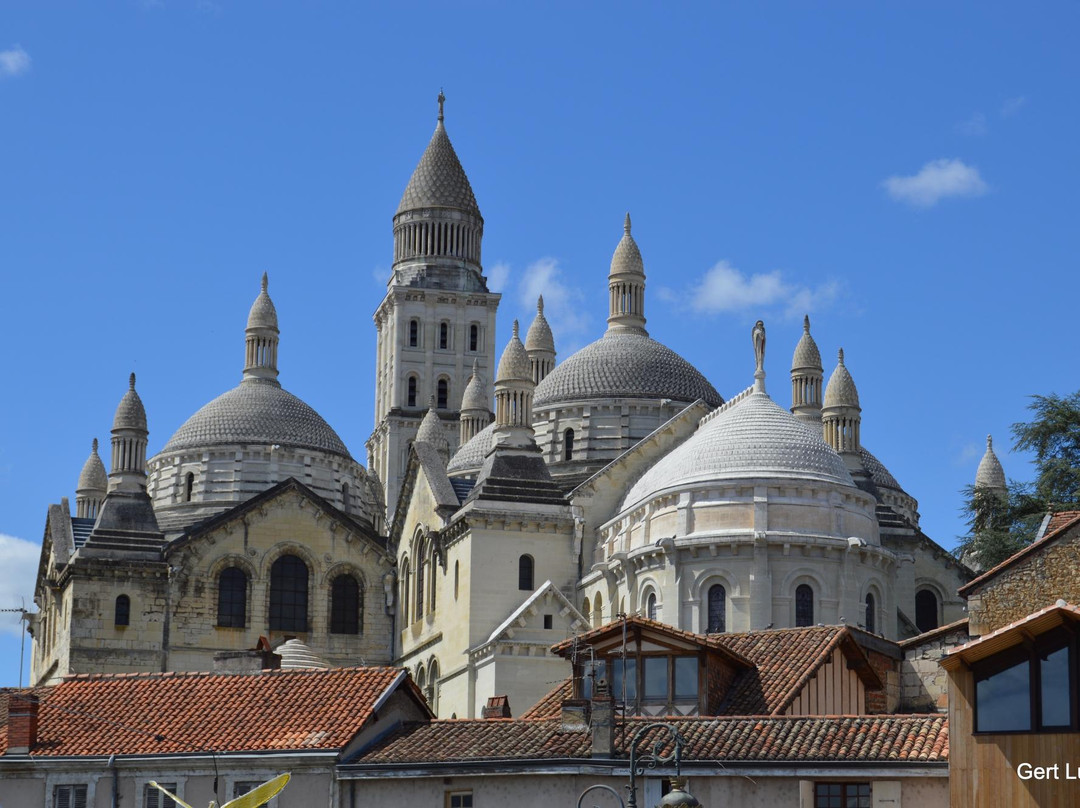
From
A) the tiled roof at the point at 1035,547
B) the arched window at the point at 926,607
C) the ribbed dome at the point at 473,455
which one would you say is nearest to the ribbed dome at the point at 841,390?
the arched window at the point at 926,607

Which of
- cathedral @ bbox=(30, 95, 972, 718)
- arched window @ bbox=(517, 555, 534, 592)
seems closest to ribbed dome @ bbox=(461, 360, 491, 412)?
cathedral @ bbox=(30, 95, 972, 718)

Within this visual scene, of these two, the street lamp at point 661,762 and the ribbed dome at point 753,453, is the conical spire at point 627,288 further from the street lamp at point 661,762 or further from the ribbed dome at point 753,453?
the street lamp at point 661,762

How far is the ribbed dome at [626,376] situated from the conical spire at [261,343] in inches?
574

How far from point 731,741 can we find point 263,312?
62727mm

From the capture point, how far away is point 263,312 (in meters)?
95.6

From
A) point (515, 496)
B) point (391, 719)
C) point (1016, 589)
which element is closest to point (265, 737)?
point (391, 719)

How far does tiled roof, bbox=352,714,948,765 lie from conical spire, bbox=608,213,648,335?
49600mm

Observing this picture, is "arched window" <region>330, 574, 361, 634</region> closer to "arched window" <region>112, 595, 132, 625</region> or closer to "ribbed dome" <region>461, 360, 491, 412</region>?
"arched window" <region>112, 595, 132, 625</region>

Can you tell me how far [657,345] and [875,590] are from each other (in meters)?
23.2

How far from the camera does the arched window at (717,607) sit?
61.7 metres

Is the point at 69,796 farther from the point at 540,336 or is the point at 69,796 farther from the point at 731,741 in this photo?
the point at 540,336

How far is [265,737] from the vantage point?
38.8 m

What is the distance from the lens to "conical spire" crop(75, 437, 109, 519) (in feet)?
315

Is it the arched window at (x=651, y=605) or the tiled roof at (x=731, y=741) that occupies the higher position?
the arched window at (x=651, y=605)
